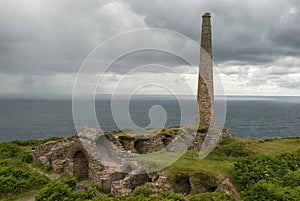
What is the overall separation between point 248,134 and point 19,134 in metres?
73.9

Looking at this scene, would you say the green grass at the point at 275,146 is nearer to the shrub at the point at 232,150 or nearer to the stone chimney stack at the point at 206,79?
the shrub at the point at 232,150

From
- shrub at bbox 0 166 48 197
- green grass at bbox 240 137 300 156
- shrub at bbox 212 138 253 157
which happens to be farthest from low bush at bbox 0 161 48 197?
green grass at bbox 240 137 300 156

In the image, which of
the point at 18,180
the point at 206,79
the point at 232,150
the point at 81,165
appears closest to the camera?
the point at 18,180

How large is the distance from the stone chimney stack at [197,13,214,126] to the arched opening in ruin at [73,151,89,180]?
46.4 ft

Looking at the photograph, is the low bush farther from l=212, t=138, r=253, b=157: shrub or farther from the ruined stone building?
l=212, t=138, r=253, b=157: shrub

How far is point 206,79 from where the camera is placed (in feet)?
112

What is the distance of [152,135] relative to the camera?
115 ft

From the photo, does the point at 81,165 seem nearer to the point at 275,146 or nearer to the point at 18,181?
the point at 18,181

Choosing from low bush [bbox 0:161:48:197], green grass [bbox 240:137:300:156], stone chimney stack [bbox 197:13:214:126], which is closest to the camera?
low bush [bbox 0:161:48:197]

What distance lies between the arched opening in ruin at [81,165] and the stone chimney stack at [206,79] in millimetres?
14142

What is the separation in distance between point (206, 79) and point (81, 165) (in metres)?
16.7

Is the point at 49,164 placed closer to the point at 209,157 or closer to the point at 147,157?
the point at 147,157

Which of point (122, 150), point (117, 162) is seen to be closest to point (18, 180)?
point (117, 162)

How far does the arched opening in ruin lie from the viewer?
27.7 metres
